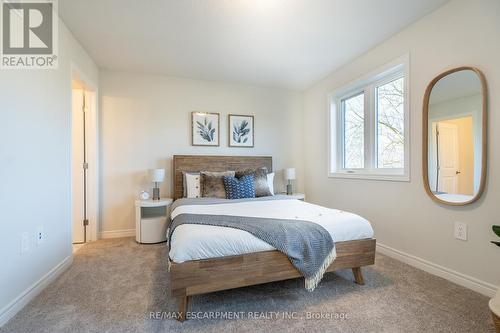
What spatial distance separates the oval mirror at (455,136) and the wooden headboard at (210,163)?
2.30 m

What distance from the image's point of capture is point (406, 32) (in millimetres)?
2414

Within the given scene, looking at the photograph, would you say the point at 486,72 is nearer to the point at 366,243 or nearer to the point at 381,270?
the point at 366,243

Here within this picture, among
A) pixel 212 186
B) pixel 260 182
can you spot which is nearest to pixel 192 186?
pixel 212 186

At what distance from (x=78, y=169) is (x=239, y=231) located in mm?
2734

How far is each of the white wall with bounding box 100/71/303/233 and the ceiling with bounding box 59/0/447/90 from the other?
0.32 metres

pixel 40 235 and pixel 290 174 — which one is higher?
pixel 290 174

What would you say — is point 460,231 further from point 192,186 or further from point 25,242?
point 25,242

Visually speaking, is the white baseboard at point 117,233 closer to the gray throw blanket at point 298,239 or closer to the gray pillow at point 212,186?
the gray pillow at point 212,186

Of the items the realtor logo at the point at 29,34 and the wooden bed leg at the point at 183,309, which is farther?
the realtor logo at the point at 29,34

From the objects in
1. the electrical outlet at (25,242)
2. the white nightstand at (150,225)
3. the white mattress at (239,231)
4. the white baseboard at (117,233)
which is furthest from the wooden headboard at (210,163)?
the electrical outlet at (25,242)

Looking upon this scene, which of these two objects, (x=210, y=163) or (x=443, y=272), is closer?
(x=443, y=272)

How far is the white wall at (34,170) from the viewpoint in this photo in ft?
5.18

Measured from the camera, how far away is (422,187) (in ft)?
7.50

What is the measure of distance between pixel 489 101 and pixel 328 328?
82.4 inches
